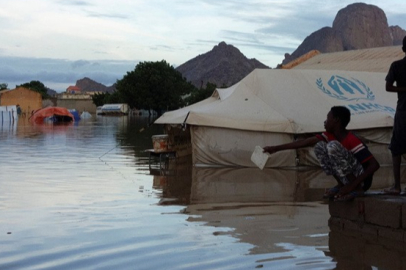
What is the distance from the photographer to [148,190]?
11.6 meters

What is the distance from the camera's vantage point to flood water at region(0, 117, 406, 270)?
625 centimetres

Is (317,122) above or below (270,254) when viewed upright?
above

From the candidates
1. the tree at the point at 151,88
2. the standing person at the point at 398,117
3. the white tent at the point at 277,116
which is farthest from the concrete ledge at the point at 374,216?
the tree at the point at 151,88

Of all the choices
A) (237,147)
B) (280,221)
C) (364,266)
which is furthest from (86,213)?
(237,147)

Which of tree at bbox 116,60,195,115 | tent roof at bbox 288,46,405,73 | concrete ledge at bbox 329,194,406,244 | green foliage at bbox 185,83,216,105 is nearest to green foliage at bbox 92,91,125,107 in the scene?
tree at bbox 116,60,195,115

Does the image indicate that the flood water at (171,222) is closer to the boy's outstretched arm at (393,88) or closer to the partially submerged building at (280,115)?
the partially submerged building at (280,115)

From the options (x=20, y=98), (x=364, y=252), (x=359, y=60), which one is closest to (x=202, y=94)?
(x=20, y=98)

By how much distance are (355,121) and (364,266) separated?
33.9ft

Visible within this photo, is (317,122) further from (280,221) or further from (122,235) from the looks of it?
(122,235)

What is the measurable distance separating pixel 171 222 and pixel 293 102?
349 inches

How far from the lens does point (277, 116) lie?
1580 cm

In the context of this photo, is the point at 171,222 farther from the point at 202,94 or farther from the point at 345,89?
the point at 202,94

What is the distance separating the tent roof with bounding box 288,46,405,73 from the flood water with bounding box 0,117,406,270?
9551mm

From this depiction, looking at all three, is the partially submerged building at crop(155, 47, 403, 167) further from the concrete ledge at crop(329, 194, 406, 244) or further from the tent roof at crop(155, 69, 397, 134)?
the concrete ledge at crop(329, 194, 406, 244)
